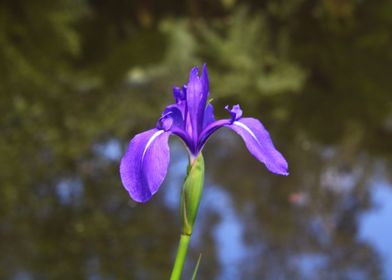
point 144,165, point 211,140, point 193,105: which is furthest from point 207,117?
point 211,140

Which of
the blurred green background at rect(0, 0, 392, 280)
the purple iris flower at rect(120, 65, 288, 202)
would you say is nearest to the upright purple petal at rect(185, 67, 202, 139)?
the purple iris flower at rect(120, 65, 288, 202)

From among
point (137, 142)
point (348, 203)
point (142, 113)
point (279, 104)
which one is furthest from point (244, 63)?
point (137, 142)

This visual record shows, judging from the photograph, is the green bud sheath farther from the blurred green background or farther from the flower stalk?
the blurred green background

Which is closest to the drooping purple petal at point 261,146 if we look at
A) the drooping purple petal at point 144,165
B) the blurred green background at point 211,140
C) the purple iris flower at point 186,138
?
the purple iris flower at point 186,138

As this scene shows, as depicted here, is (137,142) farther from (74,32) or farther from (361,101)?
(74,32)

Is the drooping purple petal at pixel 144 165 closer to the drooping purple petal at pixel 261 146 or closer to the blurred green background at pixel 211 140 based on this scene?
the drooping purple petal at pixel 261 146

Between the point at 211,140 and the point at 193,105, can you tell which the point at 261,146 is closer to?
the point at 193,105

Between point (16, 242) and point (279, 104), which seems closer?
point (16, 242)
